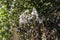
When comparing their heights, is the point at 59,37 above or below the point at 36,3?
below

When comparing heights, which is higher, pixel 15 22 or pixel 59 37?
pixel 15 22

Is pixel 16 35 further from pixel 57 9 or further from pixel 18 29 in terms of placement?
pixel 57 9

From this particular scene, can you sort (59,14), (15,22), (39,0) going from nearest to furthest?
(59,14) < (39,0) < (15,22)

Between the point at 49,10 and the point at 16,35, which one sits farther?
the point at 16,35

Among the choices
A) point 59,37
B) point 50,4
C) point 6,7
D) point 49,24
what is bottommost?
point 59,37

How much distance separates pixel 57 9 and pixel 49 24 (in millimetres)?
301

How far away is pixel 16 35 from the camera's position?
12.4 feet

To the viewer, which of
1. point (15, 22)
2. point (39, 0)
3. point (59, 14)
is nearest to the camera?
point (59, 14)

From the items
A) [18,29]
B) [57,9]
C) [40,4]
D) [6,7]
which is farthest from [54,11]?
[6,7]

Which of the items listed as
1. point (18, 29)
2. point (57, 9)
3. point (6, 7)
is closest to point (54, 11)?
point (57, 9)

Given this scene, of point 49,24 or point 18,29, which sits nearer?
point 49,24

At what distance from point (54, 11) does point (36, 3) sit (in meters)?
0.41

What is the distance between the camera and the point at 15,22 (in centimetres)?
388

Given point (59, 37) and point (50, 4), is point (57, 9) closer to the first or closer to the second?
point (50, 4)
